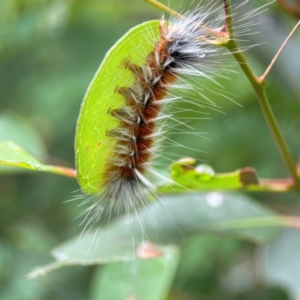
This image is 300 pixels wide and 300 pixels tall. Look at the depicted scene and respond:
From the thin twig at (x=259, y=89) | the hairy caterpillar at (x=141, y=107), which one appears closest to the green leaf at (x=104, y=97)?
the hairy caterpillar at (x=141, y=107)

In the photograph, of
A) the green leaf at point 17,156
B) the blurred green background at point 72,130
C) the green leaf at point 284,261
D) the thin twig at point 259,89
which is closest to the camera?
the thin twig at point 259,89

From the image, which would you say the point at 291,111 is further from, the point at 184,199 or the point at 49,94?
the point at 49,94

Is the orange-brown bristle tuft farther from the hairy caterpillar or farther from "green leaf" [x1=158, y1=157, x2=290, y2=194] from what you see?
"green leaf" [x1=158, y1=157, x2=290, y2=194]

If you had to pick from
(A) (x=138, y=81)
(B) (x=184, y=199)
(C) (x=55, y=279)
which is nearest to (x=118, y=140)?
(A) (x=138, y=81)

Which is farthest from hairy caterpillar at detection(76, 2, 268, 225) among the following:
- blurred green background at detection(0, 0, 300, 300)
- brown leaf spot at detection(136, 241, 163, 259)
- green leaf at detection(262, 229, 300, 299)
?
green leaf at detection(262, 229, 300, 299)

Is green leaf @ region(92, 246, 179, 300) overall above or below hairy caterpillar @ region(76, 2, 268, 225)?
below

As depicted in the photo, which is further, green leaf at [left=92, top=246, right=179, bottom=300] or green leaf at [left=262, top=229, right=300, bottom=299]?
green leaf at [left=262, top=229, right=300, bottom=299]

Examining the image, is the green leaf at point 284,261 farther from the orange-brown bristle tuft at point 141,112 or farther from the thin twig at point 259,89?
the orange-brown bristle tuft at point 141,112
